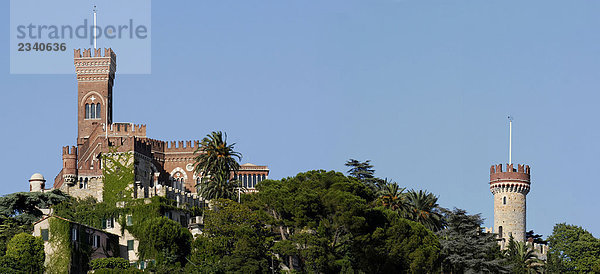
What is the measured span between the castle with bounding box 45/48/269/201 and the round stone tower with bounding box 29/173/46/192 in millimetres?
212

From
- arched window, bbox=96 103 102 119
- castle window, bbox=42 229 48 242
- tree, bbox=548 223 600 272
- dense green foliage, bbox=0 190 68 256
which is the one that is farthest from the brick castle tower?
tree, bbox=548 223 600 272

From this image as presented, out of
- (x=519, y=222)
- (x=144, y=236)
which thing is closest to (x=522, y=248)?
(x=519, y=222)

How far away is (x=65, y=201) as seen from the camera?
115688 mm

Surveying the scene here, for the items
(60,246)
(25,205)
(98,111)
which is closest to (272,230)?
(60,246)

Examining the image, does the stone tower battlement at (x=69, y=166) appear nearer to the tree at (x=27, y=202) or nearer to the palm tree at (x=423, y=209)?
the tree at (x=27, y=202)

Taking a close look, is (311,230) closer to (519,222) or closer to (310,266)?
(310,266)

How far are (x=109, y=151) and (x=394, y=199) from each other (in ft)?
81.7

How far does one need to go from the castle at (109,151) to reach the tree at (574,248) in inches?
1180

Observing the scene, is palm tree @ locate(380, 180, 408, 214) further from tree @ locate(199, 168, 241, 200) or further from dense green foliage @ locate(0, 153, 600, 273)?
tree @ locate(199, 168, 241, 200)

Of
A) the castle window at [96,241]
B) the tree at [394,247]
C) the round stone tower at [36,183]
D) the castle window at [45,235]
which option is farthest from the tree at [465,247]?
the round stone tower at [36,183]

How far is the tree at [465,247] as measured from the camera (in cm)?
11356

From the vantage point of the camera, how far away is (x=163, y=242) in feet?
355

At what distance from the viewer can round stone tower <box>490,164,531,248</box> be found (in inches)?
5615

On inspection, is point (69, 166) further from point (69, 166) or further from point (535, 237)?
point (535, 237)
